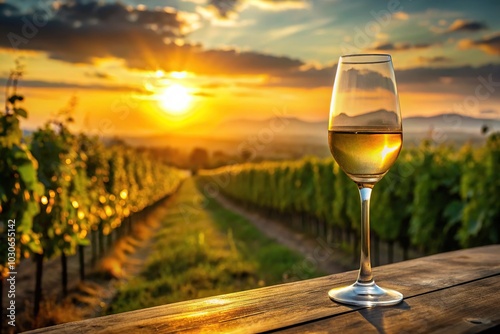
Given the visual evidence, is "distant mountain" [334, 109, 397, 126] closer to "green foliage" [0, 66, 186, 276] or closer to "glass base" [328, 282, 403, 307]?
"glass base" [328, 282, 403, 307]

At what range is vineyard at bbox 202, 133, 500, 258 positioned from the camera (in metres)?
8.17

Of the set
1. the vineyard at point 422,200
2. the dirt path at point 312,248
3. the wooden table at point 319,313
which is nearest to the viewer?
the wooden table at point 319,313

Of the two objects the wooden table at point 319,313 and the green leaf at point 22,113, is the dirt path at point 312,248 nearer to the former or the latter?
the green leaf at point 22,113

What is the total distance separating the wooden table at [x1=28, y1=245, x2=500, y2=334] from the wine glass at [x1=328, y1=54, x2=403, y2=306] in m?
0.09

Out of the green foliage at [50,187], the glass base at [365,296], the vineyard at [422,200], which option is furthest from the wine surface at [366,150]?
the vineyard at [422,200]

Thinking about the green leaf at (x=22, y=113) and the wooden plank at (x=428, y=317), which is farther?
the green leaf at (x=22, y=113)

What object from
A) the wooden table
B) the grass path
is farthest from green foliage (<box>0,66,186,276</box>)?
the wooden table

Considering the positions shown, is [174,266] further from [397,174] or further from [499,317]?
[499,317]

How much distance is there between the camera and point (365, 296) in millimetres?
1526

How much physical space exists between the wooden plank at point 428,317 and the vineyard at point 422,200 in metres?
6.94

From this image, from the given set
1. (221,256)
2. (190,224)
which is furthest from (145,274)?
(190,224)

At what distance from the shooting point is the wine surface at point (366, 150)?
152 cm

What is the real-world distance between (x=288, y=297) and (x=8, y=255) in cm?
459

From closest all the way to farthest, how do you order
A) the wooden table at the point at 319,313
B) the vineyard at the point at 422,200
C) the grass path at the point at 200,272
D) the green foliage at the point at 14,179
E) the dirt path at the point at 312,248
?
the wooden table at the point at 319,313
the green foliage at the point at 14,179
the vineyard at the point at 422,200
the grass path at the point at 200,272
the dirt path at the point at 312,248
